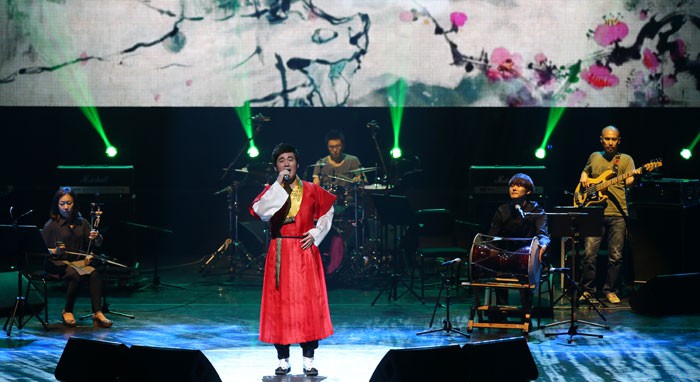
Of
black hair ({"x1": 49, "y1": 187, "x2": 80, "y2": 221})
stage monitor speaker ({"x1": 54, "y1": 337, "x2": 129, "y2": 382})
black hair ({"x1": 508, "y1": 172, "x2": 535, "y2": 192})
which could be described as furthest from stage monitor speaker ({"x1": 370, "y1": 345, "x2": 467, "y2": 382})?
black hair ({"x1": 49, "y1": 187, "x2": 80, "y2": 221})

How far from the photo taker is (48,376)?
6426mm

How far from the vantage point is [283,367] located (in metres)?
6.00

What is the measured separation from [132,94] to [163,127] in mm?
1462

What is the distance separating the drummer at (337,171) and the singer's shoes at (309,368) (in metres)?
4.31

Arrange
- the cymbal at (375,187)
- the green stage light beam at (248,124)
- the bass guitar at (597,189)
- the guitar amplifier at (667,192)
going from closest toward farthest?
1. the bass guitar at (597,189)
2. the guitar amplifier at (667,192)
3. the cymbal at (375,187)
4. the green stage light beam at (248,124)

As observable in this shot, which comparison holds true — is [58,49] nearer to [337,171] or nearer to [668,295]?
[337,171]

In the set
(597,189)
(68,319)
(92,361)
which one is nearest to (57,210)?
(68,319)

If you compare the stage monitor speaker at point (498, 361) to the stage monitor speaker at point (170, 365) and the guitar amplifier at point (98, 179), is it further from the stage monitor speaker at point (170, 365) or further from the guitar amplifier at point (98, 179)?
the guitar amplifier at point (98, 179)

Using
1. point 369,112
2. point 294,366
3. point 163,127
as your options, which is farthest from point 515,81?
point 294,366

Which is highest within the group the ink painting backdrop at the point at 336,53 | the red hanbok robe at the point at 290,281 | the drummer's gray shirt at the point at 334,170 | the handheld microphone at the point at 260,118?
the ink painting backdrop at the point at 336,53

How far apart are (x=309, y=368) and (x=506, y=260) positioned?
235cm

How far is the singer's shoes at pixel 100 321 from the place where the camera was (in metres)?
8.07

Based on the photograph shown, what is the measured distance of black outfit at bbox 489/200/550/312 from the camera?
26.0 ft

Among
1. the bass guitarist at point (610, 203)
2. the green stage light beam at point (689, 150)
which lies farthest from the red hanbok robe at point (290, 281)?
the green stage light beam at point (689, 150)
